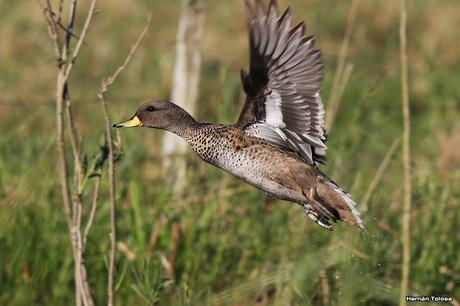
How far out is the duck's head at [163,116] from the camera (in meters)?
3.75

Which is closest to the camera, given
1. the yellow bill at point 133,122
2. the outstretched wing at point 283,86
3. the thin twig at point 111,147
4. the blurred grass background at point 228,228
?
the thin twig at point 111,147

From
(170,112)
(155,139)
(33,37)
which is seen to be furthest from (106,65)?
(170,112)

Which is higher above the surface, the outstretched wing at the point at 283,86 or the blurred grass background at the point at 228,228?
the outstretched wing at the point at 283,86

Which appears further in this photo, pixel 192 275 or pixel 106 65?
pixel 106 65

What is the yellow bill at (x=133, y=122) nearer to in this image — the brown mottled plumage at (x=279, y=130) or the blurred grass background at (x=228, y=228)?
the brown mottled plumage at (x=279, y=130)

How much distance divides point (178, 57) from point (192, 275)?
177 cm

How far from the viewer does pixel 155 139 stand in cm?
686

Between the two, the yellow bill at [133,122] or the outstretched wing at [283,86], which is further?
the yellow bill at [133,122]

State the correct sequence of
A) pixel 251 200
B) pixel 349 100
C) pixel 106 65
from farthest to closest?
1. pixel 106 65
2. pixel 349 100
3. pixel 251 200

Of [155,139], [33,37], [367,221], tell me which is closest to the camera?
[367,221]

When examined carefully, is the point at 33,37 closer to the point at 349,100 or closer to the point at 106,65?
the point at 106,65

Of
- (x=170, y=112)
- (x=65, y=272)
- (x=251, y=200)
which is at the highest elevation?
(x=170, y=112)

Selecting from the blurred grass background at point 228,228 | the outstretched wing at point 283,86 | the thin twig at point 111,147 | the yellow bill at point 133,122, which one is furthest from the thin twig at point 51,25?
the blurred grass background at point 228,228

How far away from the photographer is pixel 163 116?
3768mm
